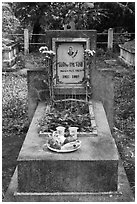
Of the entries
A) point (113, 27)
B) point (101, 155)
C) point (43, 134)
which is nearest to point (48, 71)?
point (43, 134)

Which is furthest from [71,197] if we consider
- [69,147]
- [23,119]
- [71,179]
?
[23,119]

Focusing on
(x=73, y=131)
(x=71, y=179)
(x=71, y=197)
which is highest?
(x=73, y=131)

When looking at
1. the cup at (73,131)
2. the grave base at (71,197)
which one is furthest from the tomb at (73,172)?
the cup at (73,131)

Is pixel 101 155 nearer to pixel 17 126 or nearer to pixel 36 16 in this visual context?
pixel 17 126

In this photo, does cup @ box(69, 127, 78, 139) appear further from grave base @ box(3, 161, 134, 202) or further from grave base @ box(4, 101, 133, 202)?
grave base @ box(3, 161, 134, 202)

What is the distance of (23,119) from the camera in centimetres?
823

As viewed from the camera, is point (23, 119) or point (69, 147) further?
point (23, 119)

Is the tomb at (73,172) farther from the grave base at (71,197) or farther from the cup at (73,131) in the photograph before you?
the cup at (73,131)

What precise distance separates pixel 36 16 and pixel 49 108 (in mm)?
10283

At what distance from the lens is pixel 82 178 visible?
4.43 metres

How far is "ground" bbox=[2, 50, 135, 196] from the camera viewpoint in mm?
6094

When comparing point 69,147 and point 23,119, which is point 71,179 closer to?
point 69,147

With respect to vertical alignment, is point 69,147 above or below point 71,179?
above

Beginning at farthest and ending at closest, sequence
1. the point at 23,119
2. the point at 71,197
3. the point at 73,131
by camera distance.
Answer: the point at 23,119, the point at 73,131, the point at 71,197
